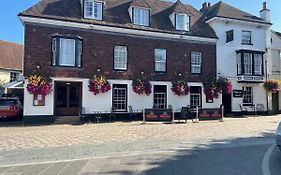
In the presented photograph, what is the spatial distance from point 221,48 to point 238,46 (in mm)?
1876

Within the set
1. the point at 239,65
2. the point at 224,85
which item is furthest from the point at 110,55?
the point at 239,65

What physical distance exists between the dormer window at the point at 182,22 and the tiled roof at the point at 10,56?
2394 centimetres

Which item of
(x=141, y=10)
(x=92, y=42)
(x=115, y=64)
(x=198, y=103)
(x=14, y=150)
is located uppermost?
(x=141, y=10)

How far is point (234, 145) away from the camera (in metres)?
10.1

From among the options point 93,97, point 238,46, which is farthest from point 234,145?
point 238,46

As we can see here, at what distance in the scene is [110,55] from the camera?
65.4 ft

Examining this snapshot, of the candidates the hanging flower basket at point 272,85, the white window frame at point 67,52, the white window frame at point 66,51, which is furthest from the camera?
the hanging flower basket at point 272,85

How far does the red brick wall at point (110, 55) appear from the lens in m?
17.8

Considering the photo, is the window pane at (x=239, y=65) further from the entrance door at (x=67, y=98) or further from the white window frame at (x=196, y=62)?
the entrance door at (x=67, y=98)

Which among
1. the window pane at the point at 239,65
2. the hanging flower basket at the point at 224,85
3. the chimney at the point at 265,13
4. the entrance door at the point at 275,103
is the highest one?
the chimney at the point at 265,13

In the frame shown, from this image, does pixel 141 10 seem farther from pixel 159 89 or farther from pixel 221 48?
pixel 221 48

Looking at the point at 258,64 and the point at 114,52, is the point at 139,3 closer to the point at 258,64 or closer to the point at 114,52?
the point at 114,52

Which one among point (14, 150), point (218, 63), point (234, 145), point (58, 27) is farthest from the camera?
point (218, 63)

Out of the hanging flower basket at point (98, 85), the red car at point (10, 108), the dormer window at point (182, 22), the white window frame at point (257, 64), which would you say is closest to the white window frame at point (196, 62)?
the dormer window at point (182, 22)
